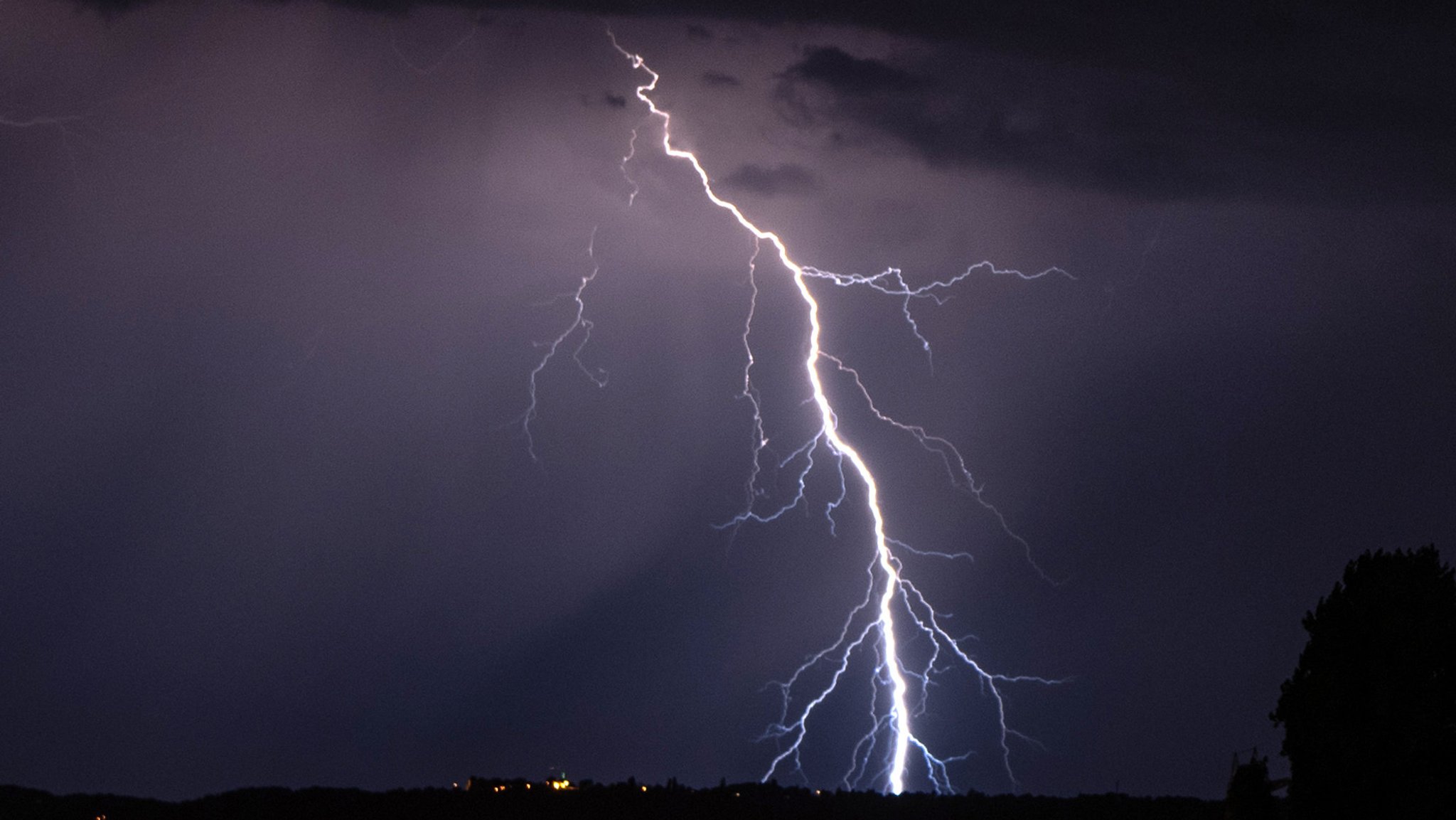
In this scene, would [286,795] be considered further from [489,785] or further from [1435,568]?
[1435,568]

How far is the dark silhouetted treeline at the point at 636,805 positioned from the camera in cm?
3125

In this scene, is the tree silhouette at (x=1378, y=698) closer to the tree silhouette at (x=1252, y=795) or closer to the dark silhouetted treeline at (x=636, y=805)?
the tree silhouette at (x=1252, y=795)

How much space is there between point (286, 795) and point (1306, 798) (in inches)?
776

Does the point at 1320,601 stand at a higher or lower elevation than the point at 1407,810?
higher

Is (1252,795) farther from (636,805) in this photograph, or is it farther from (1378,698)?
(636,805)

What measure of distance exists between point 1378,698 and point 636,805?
1631cm

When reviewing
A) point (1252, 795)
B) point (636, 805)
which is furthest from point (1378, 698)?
point (636, 805)

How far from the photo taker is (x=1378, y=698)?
19109mm

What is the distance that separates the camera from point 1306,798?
19109 millimetres

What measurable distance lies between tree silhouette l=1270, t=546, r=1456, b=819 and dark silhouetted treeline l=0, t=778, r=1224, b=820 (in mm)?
11792

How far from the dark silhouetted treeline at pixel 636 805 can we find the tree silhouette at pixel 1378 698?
11792mm

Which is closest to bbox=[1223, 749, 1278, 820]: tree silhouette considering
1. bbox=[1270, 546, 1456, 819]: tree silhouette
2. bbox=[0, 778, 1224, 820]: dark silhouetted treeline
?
bbox=[1270, 546, 1456, 819]: tree silhouette

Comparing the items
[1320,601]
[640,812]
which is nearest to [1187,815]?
[640,812]

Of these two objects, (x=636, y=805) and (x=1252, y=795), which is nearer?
(x=1252, y=795)
